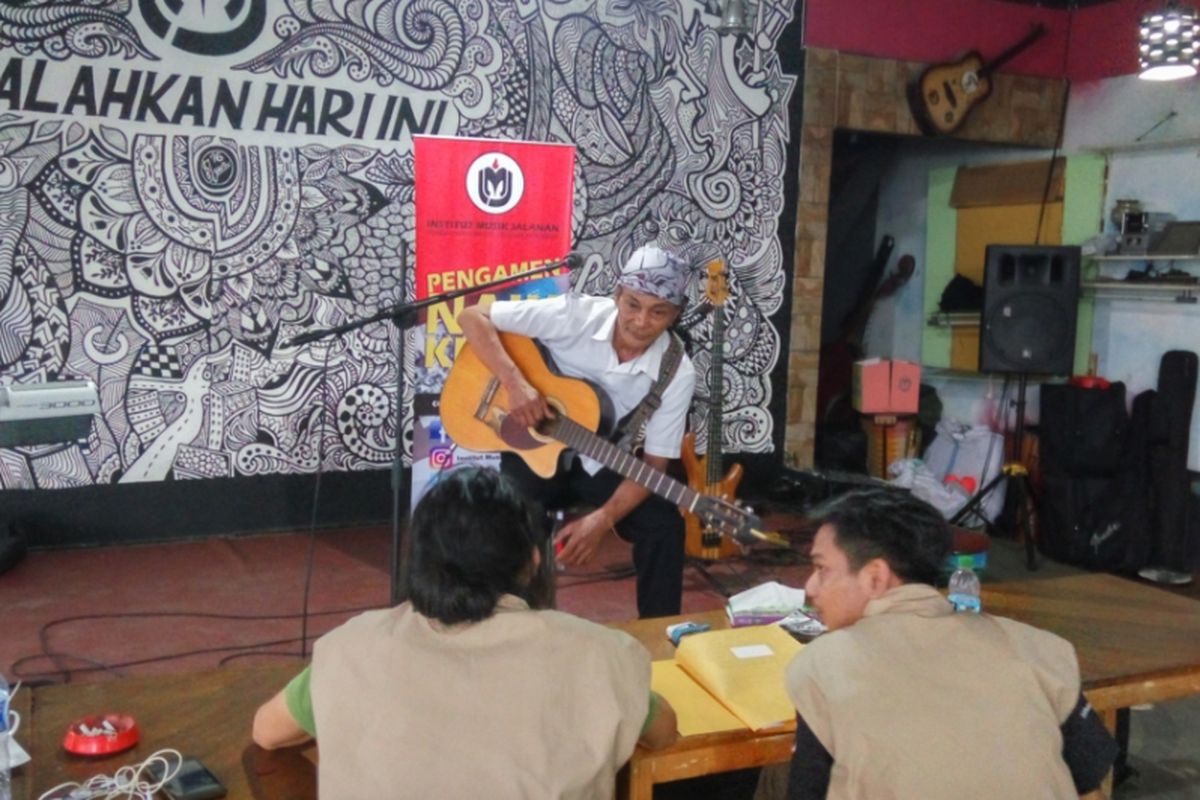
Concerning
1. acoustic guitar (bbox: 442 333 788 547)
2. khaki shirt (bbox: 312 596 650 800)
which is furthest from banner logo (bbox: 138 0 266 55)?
khaki shirt (bbox: 312 596 650 800)

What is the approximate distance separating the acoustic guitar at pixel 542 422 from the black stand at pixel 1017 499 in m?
2.30

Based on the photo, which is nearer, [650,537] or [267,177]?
[650,537]

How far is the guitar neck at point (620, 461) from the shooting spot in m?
2.91

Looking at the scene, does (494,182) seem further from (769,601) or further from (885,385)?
(885,385)

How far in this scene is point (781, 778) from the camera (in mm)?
2486

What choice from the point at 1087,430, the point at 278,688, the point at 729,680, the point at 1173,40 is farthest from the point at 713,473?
the point at 278,688

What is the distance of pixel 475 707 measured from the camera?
52.5 inches

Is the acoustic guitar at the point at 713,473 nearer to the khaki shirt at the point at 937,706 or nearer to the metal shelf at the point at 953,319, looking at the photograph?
the metal shelf at the point at 953,319

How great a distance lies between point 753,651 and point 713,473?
2.85 metres

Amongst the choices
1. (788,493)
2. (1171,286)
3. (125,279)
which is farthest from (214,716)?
(1171,286)

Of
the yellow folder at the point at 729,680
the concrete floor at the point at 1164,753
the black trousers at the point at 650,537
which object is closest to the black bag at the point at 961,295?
the concrete floor at the point at 1164,753

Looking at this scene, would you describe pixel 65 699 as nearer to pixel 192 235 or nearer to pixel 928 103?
pixel 192 235

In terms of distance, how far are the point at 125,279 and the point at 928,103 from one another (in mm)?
4224

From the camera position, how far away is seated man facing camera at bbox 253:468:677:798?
133 cm
